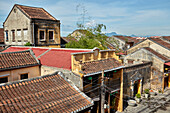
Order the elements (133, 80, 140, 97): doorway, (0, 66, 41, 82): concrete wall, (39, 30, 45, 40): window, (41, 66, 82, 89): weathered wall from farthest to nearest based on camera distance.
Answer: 1. (39, 30, 45, 40): window
2. (133, 80, 140, 97): doorway
3. (0, 66, 41, 82): concrete wall
4. (41, 66, 82, 89): weathered wall

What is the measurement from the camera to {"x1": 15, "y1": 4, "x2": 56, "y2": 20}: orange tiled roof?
940 inches

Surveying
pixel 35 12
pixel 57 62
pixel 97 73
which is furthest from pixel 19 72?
pixel 35 12

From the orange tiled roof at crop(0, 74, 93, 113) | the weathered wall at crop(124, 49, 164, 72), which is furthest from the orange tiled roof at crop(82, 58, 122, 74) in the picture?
the weathered wall at crop(124, 49, 164, 72)

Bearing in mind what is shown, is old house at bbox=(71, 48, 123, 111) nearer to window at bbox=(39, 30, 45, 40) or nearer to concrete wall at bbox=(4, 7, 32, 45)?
window at bbox=(39, 30, 45, 40)

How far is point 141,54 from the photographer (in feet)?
82.4

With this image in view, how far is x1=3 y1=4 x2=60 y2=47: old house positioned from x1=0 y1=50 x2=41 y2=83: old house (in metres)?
9.56

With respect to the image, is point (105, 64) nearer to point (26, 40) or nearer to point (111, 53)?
point (111, 53)

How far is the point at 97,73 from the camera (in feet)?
41.6

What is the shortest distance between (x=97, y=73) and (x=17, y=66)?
22.0 ft

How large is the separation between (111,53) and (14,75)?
9.52 metres

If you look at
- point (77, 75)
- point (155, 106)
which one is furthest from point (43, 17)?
point (155, 106)

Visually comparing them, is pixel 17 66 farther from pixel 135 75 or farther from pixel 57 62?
pixel 135 75

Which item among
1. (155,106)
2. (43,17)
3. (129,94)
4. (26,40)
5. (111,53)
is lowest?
(155,106)

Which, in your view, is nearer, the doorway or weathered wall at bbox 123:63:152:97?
weathered wall at bbox 123:63:152:97
